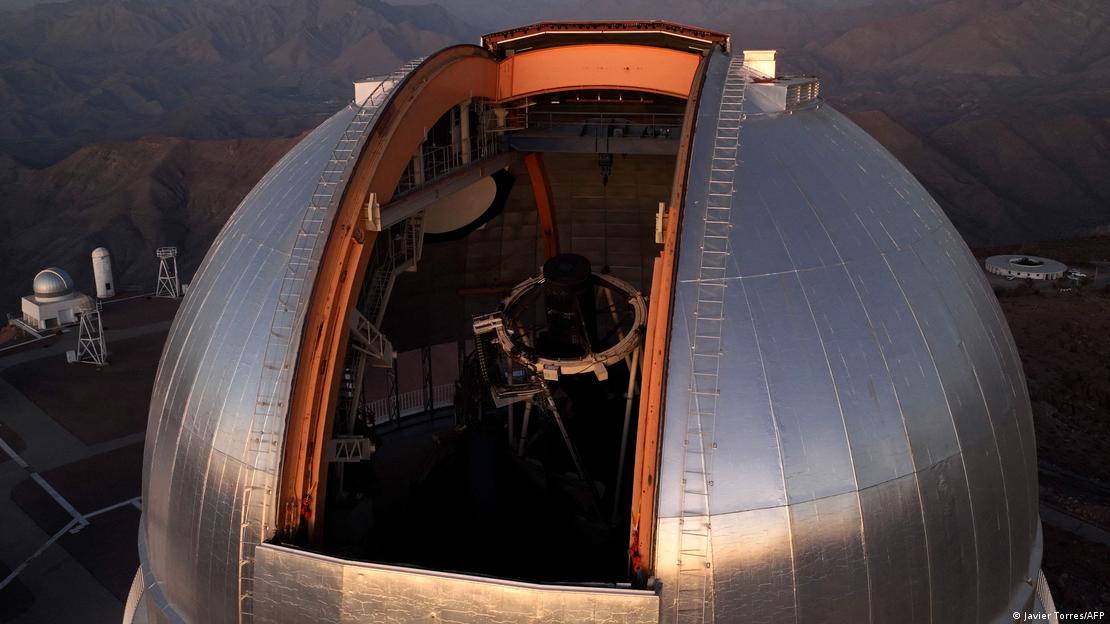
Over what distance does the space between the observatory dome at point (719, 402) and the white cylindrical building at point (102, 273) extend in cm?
5398

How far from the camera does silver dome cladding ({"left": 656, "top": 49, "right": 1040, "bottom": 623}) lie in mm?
11109

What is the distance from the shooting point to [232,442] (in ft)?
43.2

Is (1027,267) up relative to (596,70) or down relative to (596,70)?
up

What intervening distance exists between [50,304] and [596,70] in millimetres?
49743

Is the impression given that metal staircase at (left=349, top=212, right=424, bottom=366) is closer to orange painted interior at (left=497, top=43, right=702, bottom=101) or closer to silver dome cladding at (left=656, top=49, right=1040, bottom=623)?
orange painted interior at (left=497, top=43, right=702, bottom=101)

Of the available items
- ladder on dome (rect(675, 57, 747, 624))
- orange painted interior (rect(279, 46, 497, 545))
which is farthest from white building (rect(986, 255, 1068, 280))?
orange painted interior (rect(279, 46, 497, 545))

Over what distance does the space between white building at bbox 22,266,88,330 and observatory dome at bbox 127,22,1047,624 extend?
45761 mm

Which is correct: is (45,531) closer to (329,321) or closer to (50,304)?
(329,321)

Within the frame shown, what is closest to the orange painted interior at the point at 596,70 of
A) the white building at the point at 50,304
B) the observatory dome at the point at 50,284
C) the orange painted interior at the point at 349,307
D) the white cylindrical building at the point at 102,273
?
the orange painted interior at the point at 349,307

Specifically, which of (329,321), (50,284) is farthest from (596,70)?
(50,284)

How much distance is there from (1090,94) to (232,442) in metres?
233

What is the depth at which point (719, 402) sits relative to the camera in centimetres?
1126

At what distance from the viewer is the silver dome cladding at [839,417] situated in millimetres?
11109

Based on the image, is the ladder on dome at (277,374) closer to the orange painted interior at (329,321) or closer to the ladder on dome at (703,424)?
the orange painted interior at (329,321)
